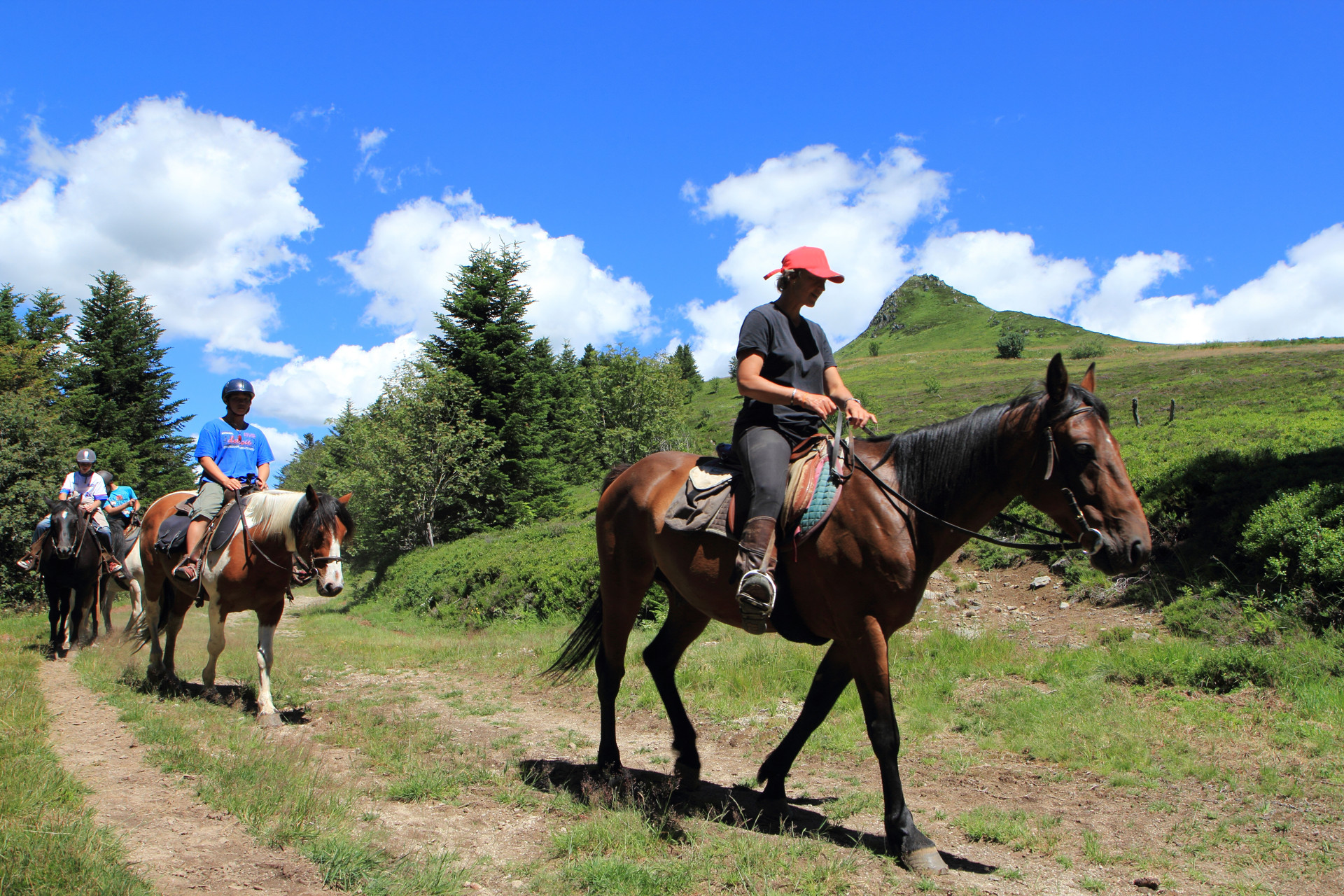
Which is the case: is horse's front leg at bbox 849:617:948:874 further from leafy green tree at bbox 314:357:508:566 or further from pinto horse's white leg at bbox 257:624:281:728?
leafy green tree at bbox 314:357:508:566

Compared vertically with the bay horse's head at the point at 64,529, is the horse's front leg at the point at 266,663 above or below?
below

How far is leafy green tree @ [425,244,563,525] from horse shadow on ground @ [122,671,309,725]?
2394cm

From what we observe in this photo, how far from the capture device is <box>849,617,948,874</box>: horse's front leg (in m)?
4.04

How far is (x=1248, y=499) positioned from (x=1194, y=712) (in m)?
5.15

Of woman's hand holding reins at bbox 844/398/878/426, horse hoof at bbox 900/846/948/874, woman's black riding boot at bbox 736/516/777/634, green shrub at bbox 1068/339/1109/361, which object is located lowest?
horse hoof at bbox 900/846/948/874

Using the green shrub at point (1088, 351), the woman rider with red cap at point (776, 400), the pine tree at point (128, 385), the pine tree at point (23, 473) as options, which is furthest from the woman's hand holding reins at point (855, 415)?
the green shrub at point (1088, 351)

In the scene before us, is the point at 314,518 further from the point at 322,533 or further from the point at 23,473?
the point at 23,473

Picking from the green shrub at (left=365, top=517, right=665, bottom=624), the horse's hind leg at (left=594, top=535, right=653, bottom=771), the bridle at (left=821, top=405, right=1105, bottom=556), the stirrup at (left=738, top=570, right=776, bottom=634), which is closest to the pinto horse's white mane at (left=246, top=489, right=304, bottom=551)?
the horse's hind leg at (left=594, top=535, right=653, bottom=771)

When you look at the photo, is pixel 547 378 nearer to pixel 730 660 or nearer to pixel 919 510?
pixel 730 660

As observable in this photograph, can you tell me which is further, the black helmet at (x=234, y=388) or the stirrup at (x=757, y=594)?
the black helmet at (x=234, y=388)

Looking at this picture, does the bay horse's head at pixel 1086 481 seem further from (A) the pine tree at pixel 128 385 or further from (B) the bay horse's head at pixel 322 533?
(A) the pine tree at pixel 128 385

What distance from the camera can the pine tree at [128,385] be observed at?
37.5 metres

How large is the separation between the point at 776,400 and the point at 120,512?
12819mm

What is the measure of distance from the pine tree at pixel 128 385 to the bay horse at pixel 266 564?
115 feet
